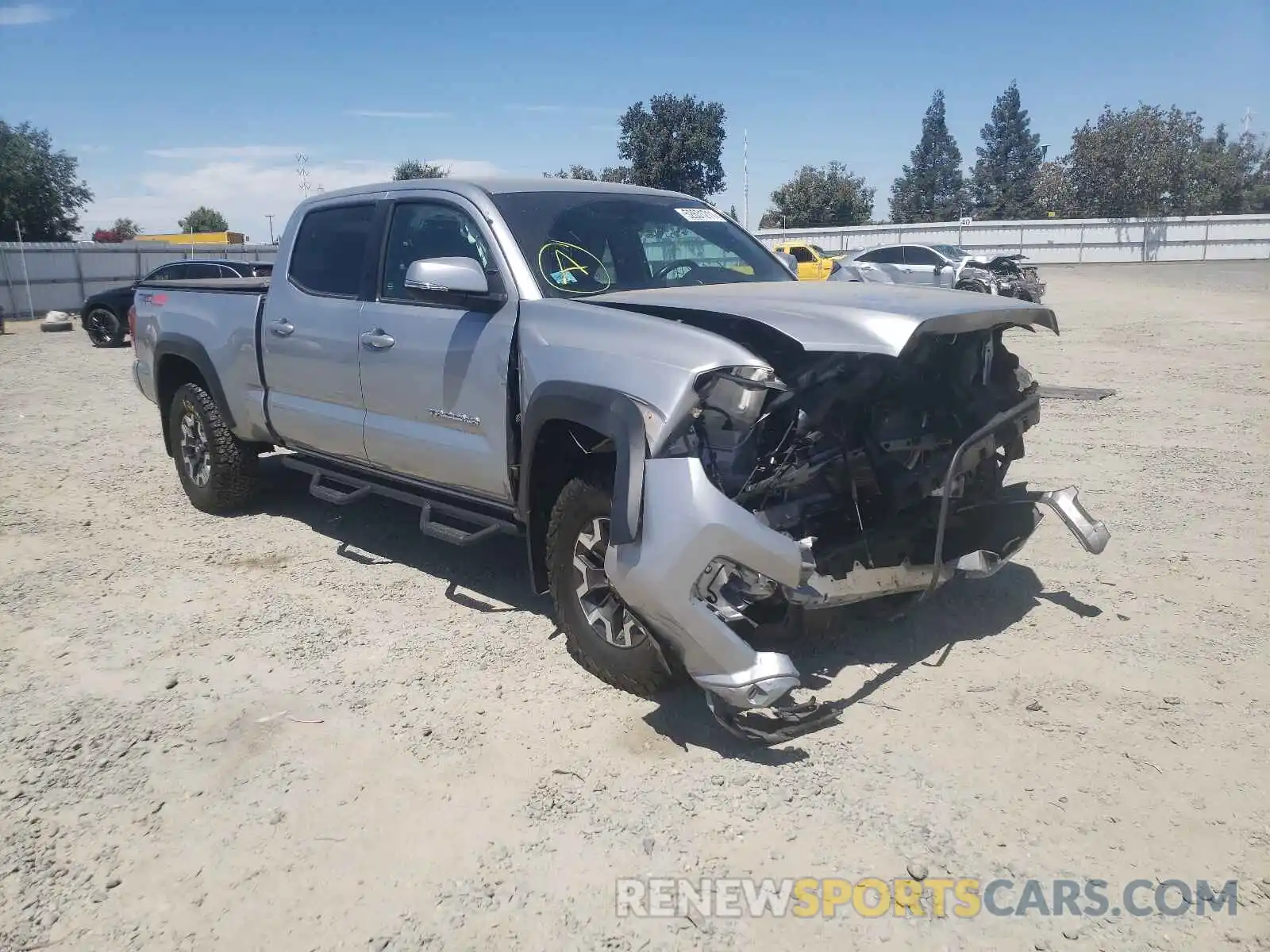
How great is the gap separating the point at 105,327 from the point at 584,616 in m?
19.1

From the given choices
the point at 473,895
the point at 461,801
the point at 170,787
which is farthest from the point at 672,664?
the point at 170,787

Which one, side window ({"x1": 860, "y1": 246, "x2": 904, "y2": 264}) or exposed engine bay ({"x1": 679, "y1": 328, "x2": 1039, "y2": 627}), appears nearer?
exposed engine bay ({"x1": 679, "y1": 328, "x2": 1039, "y2": 627})

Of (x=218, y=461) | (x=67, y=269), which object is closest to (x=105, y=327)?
(x=67, y=269)

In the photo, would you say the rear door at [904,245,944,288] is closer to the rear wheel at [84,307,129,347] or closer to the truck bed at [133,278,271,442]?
the rear wheel at [84,307,129,347]

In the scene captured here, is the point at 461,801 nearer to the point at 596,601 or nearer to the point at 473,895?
the point at 473,895

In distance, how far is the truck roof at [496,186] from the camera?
15.4 feet

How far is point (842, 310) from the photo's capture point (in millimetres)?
3527

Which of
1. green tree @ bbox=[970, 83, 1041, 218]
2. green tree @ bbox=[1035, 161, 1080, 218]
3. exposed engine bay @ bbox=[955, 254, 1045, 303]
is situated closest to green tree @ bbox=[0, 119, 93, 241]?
exposed engine bay @ bbox=[955, 254, 1045, 303]

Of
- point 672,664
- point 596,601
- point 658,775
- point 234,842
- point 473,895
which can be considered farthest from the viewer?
point 596,601

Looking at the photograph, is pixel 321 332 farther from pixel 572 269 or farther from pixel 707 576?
pixel 707 576

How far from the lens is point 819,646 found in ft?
14.1

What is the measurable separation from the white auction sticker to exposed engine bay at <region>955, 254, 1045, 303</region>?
17030 millimetres

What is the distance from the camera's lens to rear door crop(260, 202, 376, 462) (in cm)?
511

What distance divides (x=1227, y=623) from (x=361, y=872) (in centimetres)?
386
